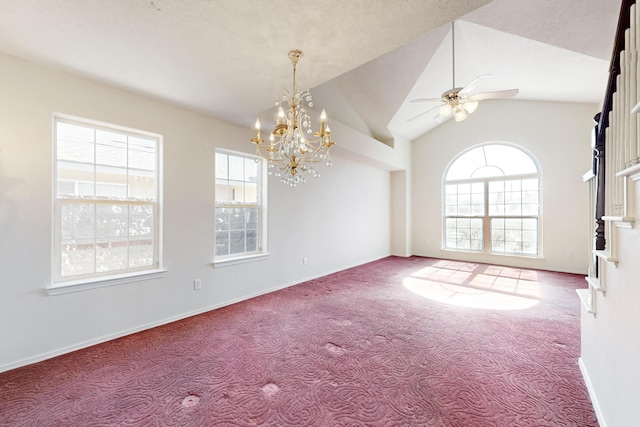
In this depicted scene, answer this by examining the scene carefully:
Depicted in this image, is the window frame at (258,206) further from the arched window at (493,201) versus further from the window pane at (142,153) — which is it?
the arched window at (493,201)

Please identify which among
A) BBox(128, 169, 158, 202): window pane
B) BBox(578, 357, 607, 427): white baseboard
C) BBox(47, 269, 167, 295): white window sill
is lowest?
BBox(578, 357, 607, 427): white baseboard

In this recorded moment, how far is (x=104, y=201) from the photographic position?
8.70ft

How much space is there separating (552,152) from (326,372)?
257 inches

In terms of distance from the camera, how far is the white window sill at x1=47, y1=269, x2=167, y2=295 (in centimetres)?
232

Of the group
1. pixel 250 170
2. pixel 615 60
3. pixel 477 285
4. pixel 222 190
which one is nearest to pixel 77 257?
pixel 222 190

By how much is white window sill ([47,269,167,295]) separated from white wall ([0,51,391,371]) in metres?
0.05

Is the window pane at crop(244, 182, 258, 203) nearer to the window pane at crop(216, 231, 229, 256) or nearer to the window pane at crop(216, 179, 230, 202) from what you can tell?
the window pane at crop(216, 179, 230, 202)

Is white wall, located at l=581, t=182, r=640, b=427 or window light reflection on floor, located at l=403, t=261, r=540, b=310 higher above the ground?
white wall, located at l=581, t=182, r=640, b=427

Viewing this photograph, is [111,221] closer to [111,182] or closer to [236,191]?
[111,182]

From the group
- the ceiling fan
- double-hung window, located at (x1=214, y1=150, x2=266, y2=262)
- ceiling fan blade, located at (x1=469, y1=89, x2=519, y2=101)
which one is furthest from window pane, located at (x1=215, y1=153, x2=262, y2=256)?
ceiling fan blade, located at (x1=469, y1=89, x2=519, y2=101)

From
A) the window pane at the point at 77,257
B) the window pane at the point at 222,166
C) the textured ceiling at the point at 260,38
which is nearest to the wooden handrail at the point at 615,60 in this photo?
the textured ceiling at the point at 260,38

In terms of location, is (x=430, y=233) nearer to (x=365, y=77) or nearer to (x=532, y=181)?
(x=532, y=181)

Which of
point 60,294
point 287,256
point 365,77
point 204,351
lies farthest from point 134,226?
point 365,77

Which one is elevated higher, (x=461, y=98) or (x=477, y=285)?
(x=461, y=98)
